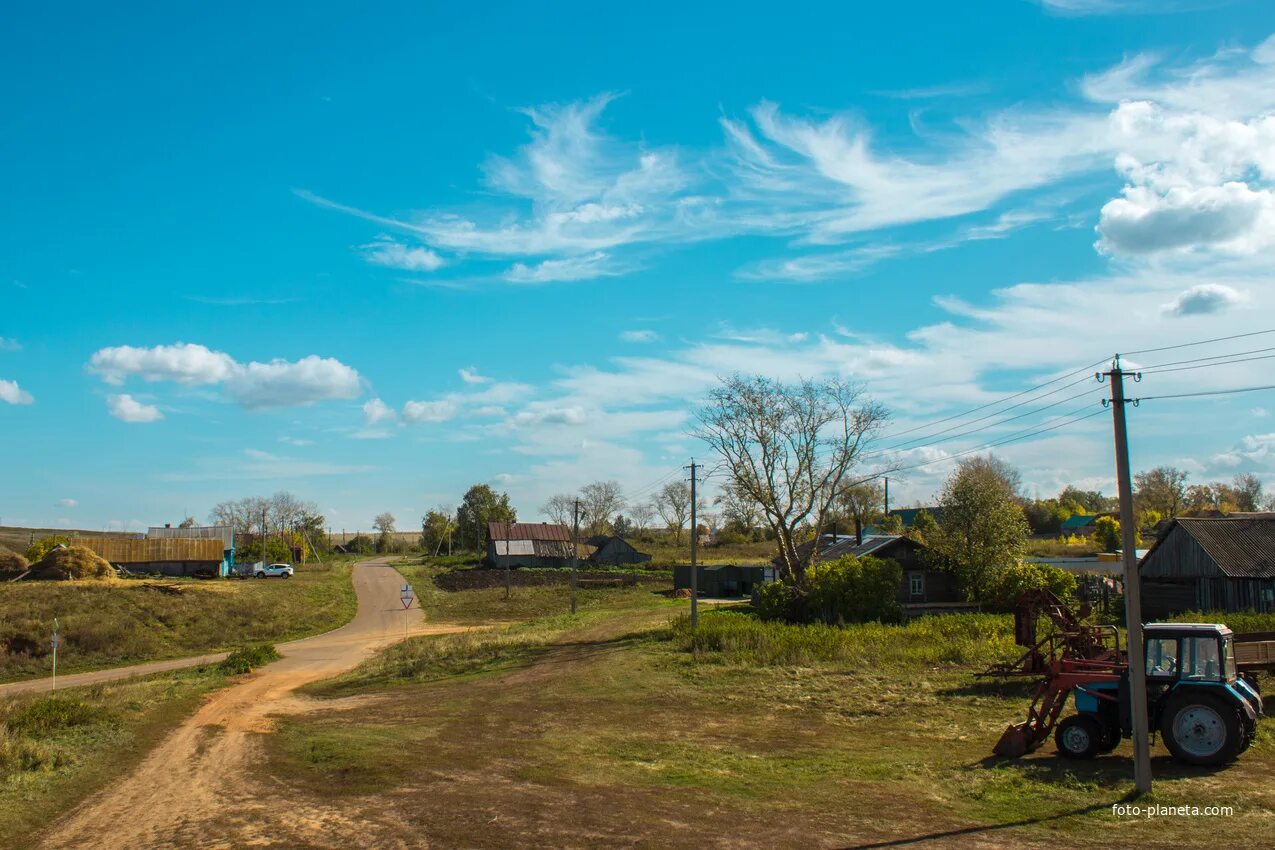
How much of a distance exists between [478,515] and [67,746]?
414 feet

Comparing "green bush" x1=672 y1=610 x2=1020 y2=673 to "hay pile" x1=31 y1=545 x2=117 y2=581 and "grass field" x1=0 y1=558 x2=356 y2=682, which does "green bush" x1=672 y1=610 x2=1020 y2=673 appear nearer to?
"grass field" x1=0 y1=558 x2=356 y2=682

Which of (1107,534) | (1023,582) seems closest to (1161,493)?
(1107,534)

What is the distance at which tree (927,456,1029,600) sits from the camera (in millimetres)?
49844

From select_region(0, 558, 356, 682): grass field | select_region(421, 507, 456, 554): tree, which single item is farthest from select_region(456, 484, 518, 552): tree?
select_region(0, 558, 356, 682): grass field

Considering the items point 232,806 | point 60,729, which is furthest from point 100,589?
point 232,806

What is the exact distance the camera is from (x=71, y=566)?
221 feet

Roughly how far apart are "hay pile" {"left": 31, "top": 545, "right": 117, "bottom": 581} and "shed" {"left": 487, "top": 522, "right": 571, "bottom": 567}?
46.5 metres

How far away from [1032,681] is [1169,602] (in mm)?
24474

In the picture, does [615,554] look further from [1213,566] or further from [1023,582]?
[1213,566]

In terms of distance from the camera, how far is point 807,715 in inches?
888

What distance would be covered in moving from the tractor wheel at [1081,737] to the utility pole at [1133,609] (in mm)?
2490

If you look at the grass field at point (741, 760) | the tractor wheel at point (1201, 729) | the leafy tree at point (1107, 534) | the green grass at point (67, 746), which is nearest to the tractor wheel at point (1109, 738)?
the grass field at point (741, 760)

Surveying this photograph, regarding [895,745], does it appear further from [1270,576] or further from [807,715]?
[1270,576]

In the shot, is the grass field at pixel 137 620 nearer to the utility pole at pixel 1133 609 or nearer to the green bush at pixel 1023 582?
the green bush at pixel 1023 582
